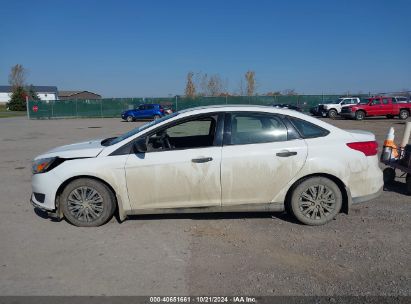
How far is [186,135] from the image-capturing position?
5.39m

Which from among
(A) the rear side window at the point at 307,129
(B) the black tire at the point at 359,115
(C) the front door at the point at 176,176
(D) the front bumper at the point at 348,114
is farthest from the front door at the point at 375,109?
(C) the front door at the point at 176,176

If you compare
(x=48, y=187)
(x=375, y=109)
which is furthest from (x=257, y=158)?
(x=375, y=109)

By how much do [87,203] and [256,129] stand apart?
2391mm

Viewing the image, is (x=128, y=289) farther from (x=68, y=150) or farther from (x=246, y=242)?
(x=68, y=150)

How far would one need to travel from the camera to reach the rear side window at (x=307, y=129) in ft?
15.2

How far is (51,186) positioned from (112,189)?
78 cm

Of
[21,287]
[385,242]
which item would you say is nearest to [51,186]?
[21,287]

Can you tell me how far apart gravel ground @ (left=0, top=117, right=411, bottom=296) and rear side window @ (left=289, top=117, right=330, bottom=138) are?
119 centimetres

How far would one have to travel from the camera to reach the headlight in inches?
182

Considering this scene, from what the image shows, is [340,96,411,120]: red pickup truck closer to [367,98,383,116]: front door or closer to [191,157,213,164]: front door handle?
[367,98,383,116]: front door

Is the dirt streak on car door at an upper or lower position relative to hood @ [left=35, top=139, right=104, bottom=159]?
lower

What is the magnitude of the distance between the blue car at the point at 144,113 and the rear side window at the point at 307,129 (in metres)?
28.5

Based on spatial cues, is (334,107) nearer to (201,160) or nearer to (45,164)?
(201,160)

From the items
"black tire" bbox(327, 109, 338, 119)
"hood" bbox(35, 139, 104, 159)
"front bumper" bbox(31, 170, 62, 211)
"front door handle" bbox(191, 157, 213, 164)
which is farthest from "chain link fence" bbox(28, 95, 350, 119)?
"front door handle" bbox(191, 157, 213, 164)
